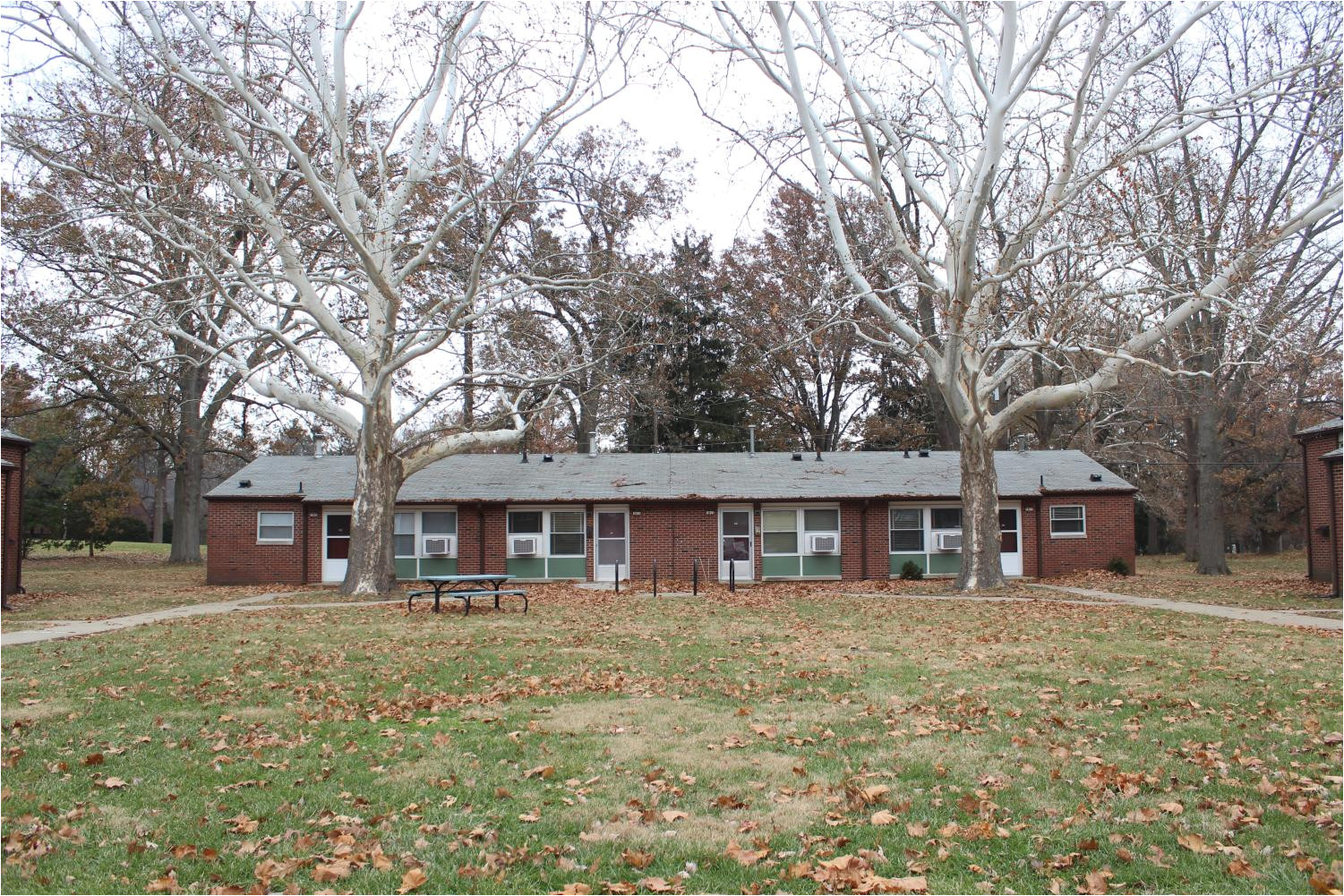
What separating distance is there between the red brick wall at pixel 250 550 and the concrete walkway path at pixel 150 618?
4.61m

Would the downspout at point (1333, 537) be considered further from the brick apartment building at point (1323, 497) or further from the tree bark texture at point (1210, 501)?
the tree bark texture at point (1210, 501)

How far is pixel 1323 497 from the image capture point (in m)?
22.5

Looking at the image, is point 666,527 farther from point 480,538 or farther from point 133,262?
point 133,262

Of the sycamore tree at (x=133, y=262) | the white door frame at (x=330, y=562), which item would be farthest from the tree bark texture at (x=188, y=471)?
the white door frame at (x=330, y=562)

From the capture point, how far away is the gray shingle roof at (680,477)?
1085 inches

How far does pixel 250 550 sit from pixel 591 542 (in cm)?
968

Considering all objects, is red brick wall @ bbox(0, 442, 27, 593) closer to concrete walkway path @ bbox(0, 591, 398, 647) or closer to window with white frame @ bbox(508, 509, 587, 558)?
concrete walkway path @ bbox(0, 591, 398, 647)

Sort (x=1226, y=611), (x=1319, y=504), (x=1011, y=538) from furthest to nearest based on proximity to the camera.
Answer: (x=1011, y=538) → (x=1319, y=504) → (x=1226, y=611)

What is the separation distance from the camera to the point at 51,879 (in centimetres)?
457

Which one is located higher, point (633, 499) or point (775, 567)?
point (633, 499)

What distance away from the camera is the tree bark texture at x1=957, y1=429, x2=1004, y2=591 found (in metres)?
21.2

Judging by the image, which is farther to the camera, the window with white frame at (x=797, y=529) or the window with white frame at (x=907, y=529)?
the window with white frame at (x=907, y=529)

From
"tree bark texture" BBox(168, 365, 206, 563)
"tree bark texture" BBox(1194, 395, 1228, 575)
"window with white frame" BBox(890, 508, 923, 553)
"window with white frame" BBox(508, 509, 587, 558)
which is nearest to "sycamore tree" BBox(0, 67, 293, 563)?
"tree bark texture" BBox(168, 365, 206, 563)

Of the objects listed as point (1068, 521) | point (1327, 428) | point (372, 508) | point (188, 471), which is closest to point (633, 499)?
point (372, 508)
